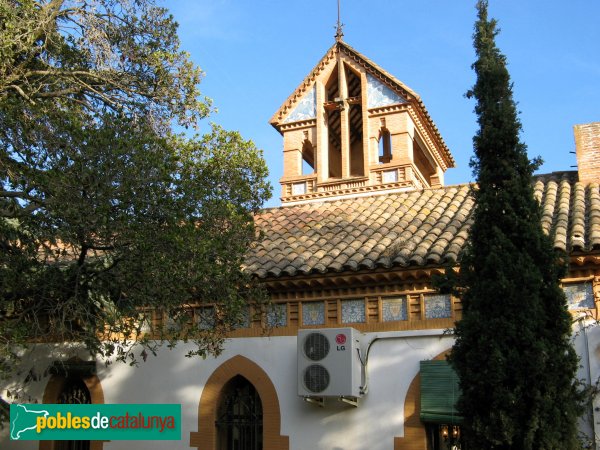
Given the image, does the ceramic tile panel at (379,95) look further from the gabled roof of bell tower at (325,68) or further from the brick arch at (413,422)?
the brick arch at (413,422)

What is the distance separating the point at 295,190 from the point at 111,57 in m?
8.24

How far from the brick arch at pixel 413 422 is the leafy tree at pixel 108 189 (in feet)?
9.46

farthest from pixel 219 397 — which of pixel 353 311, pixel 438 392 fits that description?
pixel 438 392

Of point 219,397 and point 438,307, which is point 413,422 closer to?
point 438,307

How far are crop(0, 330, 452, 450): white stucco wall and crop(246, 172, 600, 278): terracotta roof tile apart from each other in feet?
4.03

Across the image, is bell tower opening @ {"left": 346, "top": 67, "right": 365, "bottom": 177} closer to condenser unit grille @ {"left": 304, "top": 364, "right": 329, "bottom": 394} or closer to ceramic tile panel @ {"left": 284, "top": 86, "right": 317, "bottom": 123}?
ceramic tile panel @ {"left": 284, "top": 86, "right": 317, "bottom": 123}

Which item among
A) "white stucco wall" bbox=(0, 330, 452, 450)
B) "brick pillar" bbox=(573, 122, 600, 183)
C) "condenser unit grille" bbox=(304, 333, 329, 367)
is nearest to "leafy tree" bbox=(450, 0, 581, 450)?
"white stucco wall" bbox=(0, 330, 452, 450)

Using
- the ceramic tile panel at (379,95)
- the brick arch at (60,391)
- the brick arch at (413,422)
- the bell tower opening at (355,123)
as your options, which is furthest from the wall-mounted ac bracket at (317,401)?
the ceramic tile panel at (379,95)

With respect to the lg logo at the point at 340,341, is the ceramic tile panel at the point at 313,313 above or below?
above

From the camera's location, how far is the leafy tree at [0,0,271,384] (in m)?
8.99

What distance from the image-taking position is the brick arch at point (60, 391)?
13195 mm

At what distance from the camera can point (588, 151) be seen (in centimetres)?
1416

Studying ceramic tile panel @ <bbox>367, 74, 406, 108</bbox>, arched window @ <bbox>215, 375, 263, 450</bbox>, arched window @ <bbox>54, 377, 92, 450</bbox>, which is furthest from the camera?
ceramic tile panel @ <bbox>367, 74, 406, 108</bbox>

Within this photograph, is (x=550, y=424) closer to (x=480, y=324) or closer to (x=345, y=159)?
(x=480, y=324)
